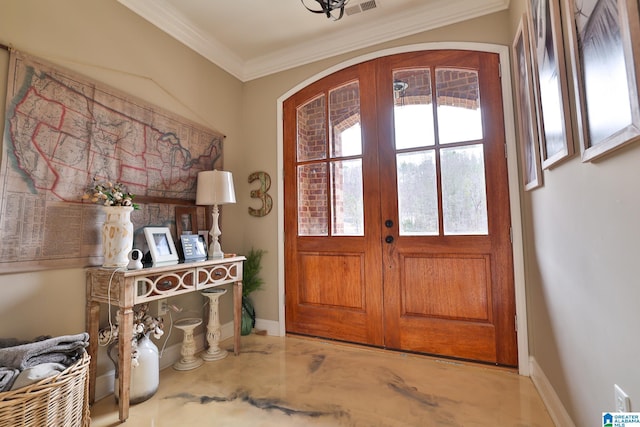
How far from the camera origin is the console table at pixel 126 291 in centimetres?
162

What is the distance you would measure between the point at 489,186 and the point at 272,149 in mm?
1933

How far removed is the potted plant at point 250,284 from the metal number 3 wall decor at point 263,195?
379 mm

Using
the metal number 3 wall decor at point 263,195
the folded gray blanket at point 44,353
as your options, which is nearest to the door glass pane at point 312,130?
the metal number 3 wall decor at point 263,195

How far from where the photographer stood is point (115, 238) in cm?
177

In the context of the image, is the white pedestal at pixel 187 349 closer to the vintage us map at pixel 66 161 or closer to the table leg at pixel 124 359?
the table leg at pixel 124 359

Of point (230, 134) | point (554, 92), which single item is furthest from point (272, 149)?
point (554, 92)

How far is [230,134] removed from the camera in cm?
299

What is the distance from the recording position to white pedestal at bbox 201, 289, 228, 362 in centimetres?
236

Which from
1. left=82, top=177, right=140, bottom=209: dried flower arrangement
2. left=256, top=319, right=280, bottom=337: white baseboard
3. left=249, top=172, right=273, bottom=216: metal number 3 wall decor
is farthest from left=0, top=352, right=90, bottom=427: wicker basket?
left=249, top=172, right=273, bottom=216: metal number 3 wall decor

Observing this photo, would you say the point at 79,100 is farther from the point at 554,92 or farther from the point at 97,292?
the point at 554,92

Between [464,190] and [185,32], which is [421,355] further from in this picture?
[185,32]

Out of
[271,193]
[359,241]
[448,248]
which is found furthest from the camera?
[271,193]

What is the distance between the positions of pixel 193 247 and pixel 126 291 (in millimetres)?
671

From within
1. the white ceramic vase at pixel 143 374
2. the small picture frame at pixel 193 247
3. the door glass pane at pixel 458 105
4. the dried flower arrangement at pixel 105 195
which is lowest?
the white ceramic vase at pixel 143 374
